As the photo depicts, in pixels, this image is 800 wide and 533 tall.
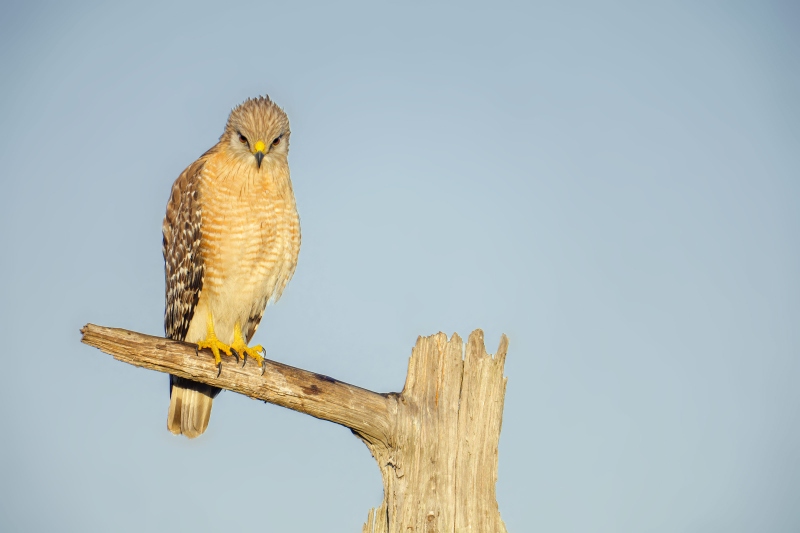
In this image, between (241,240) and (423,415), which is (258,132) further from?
(423,415)

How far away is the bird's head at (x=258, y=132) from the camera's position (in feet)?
26.6

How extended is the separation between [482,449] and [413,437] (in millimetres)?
503

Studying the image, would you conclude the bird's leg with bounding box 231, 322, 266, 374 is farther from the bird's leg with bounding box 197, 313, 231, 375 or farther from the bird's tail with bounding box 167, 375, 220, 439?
the bird's tail with bounding box 167, 375, 220, 439

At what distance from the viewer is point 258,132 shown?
322 inches

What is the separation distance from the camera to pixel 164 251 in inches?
328

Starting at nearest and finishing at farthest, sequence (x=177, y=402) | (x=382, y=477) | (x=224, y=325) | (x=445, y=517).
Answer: (x=445, y=517), (x=382, y=477), (x=177, y=402), (x=224, y=325)

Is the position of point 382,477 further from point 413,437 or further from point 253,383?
point 253,383

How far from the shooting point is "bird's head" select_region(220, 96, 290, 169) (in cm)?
811

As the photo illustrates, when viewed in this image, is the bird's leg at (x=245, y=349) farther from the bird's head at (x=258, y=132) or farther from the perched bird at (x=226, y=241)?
the bird's head at (x=258, y=132)

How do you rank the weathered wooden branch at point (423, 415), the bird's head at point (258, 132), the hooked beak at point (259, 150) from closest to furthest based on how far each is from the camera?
the weathered wooden branch at point (423, 415) < the hooked beak at point (259, 150) < the bird's head at point (258, 132)

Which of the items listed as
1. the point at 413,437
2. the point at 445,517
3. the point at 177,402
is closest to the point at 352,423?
the point at 413,437

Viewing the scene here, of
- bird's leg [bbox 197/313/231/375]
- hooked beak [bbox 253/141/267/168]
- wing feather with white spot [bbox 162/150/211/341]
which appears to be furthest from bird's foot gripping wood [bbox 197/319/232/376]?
hooked beak [bbox 253/141/267/168]

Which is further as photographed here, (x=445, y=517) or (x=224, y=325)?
(x=224, y=325)

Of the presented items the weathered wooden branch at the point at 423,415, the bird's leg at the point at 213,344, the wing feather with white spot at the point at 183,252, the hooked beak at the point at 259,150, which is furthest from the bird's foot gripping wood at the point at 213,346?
the hooked beak at the point at 259,150
